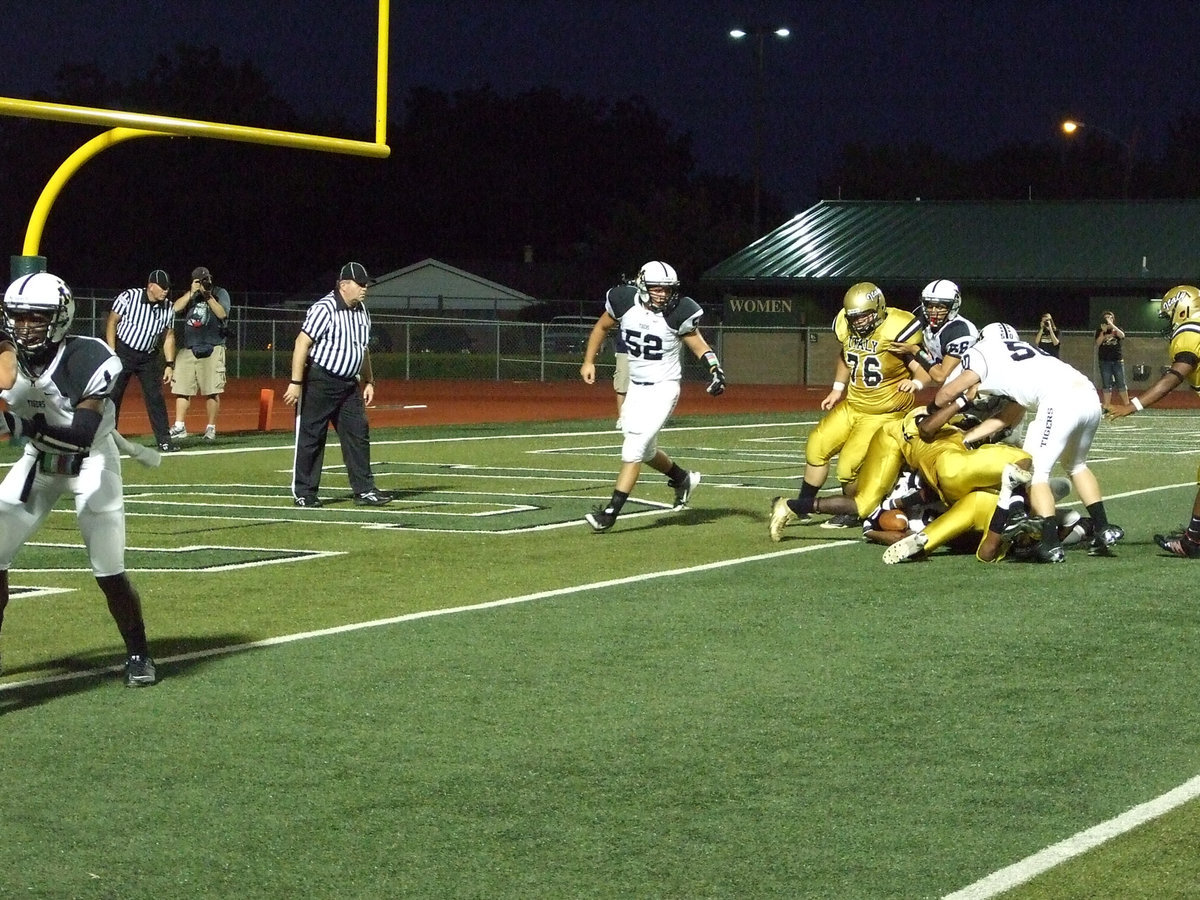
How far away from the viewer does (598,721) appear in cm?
638

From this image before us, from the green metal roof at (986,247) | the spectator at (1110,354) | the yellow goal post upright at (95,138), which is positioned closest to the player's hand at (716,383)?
the yellow goal post upright at (95,138)

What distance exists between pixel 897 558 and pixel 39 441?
536 cm

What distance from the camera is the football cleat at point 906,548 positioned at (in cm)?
1024

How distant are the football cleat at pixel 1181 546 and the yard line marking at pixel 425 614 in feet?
6.29

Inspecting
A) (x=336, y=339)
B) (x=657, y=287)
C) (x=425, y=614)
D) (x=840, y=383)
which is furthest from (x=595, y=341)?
(x=425, y=614)

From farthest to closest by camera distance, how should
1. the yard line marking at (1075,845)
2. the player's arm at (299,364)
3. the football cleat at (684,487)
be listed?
the player's arm at (299,364)
the football cleat at (684,487)
the yard line marking at (1075,845)

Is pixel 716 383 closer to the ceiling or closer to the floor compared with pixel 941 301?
closer to the floor

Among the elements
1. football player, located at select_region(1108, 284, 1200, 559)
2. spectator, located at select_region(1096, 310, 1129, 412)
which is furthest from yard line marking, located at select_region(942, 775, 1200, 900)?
spectator, located at select_region(1096, 310, 1129, 412)

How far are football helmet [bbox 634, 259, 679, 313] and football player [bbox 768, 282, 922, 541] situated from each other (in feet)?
3.86

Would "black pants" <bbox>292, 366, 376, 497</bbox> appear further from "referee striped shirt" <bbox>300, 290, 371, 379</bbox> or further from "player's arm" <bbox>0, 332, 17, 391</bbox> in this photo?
"player's arm" <bbox>0, 332, 17, 391</bbox>

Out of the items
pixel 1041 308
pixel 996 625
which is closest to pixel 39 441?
pixel 996 625

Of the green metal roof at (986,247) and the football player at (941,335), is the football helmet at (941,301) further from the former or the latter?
the green metal roof at (986,247)

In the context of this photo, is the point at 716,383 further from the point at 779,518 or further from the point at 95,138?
the point at 95,138

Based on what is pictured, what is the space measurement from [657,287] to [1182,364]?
3.48 metres
